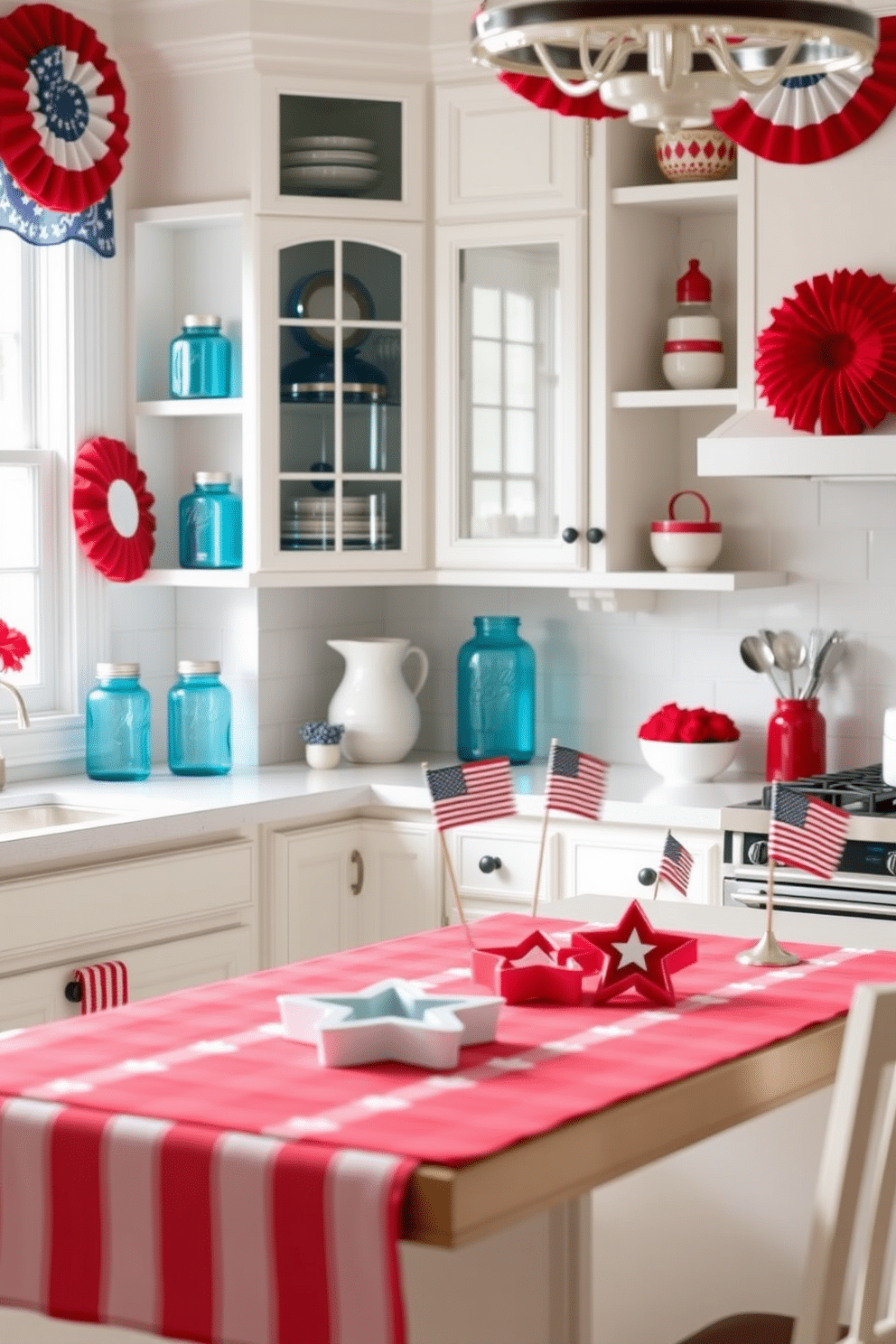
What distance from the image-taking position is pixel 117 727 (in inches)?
174

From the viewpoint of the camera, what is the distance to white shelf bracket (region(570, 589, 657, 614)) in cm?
448

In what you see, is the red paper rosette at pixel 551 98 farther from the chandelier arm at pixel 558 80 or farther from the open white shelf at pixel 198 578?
the open white shelf at pixel 198 578

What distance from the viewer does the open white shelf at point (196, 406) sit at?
446cm

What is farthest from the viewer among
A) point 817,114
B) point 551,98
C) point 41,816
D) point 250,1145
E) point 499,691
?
point 499,691

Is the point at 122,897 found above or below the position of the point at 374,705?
below

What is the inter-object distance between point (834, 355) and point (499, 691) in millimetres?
1168

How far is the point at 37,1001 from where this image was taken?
362 centimetres

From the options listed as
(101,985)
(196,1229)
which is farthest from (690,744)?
(196,1229)

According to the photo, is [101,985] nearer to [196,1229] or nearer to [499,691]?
[499,691]

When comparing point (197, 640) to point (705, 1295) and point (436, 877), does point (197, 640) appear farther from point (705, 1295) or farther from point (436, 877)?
point (705, 1295)

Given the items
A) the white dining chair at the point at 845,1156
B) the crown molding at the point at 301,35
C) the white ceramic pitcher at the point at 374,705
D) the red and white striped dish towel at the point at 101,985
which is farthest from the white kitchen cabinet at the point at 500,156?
the white dining chair at the point at 845,1156

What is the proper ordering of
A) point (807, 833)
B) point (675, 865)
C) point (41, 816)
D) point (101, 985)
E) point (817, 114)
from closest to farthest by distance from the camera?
1. point (807, 833)
2. point (675, 865)
3. point (101, 985)
4. point (817, 114)
5. point (41, 816)

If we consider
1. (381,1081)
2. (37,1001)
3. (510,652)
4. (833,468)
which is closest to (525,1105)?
(381,1081)

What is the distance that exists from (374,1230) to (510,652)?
3.11 m
